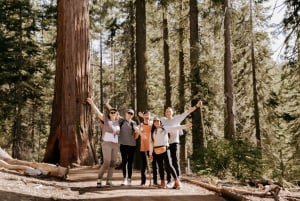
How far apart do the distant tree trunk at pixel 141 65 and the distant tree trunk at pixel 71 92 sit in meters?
3.75

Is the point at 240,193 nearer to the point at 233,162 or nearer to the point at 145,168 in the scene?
the point at 145,168

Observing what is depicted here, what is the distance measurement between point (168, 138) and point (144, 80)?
24.3ft

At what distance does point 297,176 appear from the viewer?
17.0m

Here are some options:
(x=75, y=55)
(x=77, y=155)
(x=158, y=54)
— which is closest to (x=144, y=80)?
(x=75, y=55)

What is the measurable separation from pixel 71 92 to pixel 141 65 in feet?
16.1

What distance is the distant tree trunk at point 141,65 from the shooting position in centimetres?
1652

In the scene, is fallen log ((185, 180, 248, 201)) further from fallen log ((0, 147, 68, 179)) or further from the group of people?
fallen log ((0, 147, 68, 179))

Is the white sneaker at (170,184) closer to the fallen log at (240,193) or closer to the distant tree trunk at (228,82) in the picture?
the fallen log at (240,193)

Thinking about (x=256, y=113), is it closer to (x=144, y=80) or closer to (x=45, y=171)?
(x=144, y=80)

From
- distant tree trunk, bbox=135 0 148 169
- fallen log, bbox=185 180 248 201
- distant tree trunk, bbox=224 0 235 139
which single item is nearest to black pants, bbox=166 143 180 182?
fallen log, bbox=185 180 248 201

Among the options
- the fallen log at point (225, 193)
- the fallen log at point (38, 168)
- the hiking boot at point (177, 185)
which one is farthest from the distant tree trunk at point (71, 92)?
the fallen log at point (225, 193)

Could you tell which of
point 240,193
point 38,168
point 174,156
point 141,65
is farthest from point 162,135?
point 141,65

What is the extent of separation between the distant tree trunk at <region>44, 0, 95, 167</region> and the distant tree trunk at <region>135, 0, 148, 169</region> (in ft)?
12.3

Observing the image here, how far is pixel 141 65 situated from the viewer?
1694 centimetres
